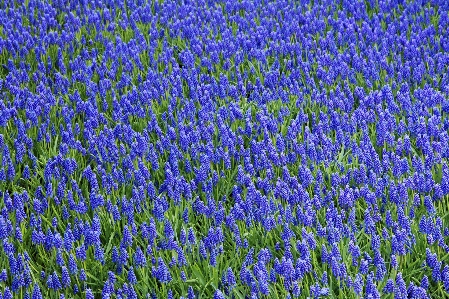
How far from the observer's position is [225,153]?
16.4ft

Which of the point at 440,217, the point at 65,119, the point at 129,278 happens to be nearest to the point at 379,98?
the point at 440,217

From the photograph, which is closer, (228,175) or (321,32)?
(228,175)

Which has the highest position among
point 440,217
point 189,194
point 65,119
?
point 65,119

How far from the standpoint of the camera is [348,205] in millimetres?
4379

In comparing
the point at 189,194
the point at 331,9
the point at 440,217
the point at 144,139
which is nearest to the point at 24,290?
the point at 189,194

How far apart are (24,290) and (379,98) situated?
3.16 m

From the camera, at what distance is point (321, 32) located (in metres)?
7.65

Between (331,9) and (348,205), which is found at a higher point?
(331,9)

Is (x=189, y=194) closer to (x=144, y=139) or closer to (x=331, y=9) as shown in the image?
(x=144, y=139)

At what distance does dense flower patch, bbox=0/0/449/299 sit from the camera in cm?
391

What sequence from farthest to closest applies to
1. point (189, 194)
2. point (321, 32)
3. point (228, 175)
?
point (321, 32)
point (228, 175)
point (189, 194)

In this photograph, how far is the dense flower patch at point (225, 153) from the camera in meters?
3.91

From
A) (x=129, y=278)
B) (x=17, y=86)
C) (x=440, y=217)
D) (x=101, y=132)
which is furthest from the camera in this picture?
(x=17, y=86)

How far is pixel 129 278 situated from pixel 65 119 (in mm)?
2262
